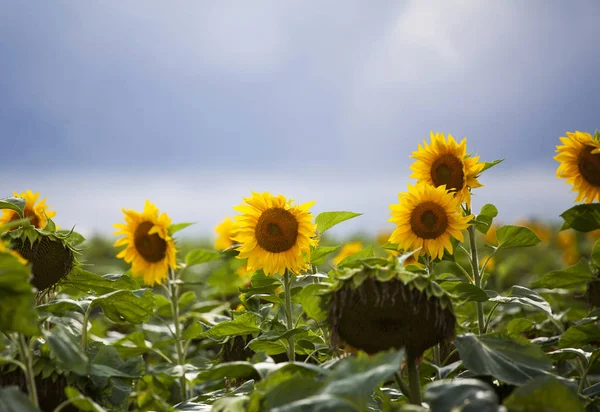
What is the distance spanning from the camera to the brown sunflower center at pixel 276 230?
2.48 metres

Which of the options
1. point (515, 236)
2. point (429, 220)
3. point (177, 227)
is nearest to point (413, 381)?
point (429, 220)

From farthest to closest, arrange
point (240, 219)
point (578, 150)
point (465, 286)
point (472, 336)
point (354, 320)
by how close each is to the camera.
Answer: point (578, 150) → point (240, 219) → point (465, 286) → point (472, 336) → point (354, 320)

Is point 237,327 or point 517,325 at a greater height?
point 237,327

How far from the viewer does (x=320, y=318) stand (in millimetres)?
1768

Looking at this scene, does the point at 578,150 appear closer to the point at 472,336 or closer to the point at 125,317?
the point at 472,336

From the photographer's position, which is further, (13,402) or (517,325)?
(517,325)

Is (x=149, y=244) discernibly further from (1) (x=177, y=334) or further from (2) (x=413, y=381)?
(2) (x=413, y=381)

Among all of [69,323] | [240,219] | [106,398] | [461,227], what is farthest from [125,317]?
[461,227]

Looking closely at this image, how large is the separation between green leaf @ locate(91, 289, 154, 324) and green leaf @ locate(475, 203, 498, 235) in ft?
4.69

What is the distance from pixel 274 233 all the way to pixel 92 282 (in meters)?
0.76

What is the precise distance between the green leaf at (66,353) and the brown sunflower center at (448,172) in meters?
1.74

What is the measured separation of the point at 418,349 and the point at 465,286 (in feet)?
1.51

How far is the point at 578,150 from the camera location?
2.93 meters

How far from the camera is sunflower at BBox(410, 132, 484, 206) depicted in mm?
2713
